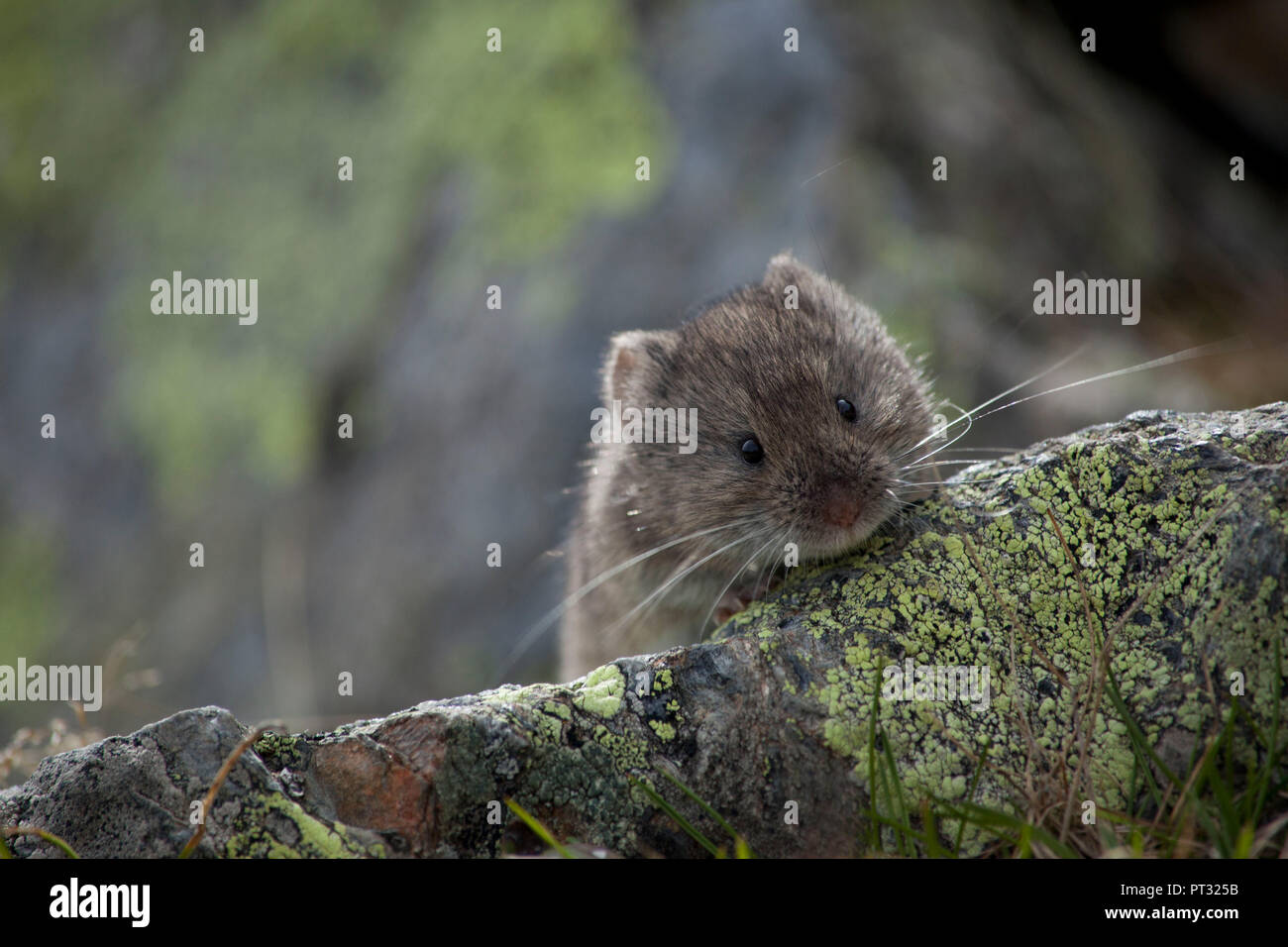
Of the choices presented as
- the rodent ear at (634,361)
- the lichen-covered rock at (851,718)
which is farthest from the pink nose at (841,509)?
the rodent ear at (634,361)

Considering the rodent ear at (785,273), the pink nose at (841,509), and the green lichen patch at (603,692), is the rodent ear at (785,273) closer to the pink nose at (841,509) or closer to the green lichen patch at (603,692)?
the pink nose at (841,509)

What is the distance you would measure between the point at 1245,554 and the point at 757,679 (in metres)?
1.47

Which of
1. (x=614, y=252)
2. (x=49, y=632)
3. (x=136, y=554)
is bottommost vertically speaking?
(x=49, y=632)

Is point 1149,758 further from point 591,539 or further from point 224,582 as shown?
point 224,582

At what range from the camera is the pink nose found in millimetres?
3936

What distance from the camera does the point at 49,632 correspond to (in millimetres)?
10773

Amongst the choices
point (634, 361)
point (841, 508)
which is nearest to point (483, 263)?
point (634, 361)

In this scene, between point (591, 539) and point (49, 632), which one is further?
point (49, 632)

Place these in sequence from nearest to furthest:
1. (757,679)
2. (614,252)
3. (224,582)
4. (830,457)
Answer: (757,679) < (830,457) < (614,252) < (224,582)

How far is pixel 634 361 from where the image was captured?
18.0 ft

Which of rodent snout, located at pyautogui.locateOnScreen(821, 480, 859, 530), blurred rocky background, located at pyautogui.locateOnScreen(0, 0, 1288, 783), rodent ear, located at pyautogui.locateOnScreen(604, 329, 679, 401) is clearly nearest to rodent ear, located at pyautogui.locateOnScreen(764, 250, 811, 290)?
rodent ear, located at pyautogui.locateOnScreen(604, 329, 679, 401)

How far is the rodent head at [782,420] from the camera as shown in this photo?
4152mm
